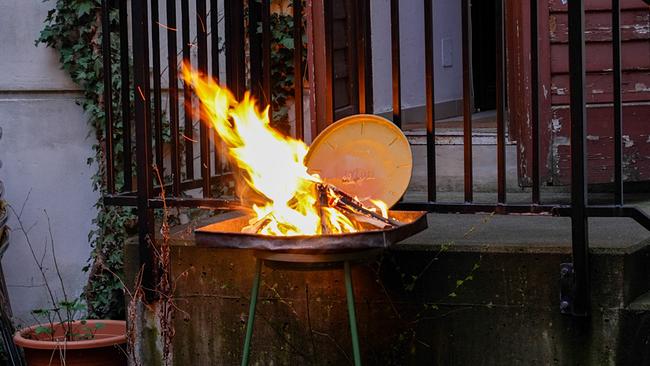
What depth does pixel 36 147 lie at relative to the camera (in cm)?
623

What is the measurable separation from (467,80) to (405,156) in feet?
1.35

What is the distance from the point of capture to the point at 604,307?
144 inches

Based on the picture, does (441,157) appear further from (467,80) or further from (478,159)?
(467,80)

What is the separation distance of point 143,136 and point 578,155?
1.81 m

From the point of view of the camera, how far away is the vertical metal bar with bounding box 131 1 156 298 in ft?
14.0

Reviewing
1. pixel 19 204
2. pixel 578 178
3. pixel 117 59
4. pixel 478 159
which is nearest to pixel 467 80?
pixel 578 178

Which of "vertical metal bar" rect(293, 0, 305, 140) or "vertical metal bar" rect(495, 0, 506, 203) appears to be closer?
"vertical metal bar" rect(495, 0, 506, 203)

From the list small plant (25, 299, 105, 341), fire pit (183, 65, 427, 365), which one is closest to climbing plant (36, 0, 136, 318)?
small plant (25, 299, 105, 341)

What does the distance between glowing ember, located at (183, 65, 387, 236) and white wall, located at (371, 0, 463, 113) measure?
2841mm

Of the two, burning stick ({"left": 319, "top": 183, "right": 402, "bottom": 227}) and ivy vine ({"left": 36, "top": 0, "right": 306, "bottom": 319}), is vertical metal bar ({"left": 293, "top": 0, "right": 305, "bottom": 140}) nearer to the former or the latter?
burning stick ({"left": 319, "top": 183, "right": 402, "bottom": 227})

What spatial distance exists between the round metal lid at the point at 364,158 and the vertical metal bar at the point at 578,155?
23.8 inches

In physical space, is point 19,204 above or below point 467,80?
below

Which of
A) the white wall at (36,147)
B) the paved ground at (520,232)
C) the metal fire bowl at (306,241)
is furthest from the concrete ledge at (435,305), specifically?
the white wall at (36,147)

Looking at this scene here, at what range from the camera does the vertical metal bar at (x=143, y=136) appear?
425 centimetres
